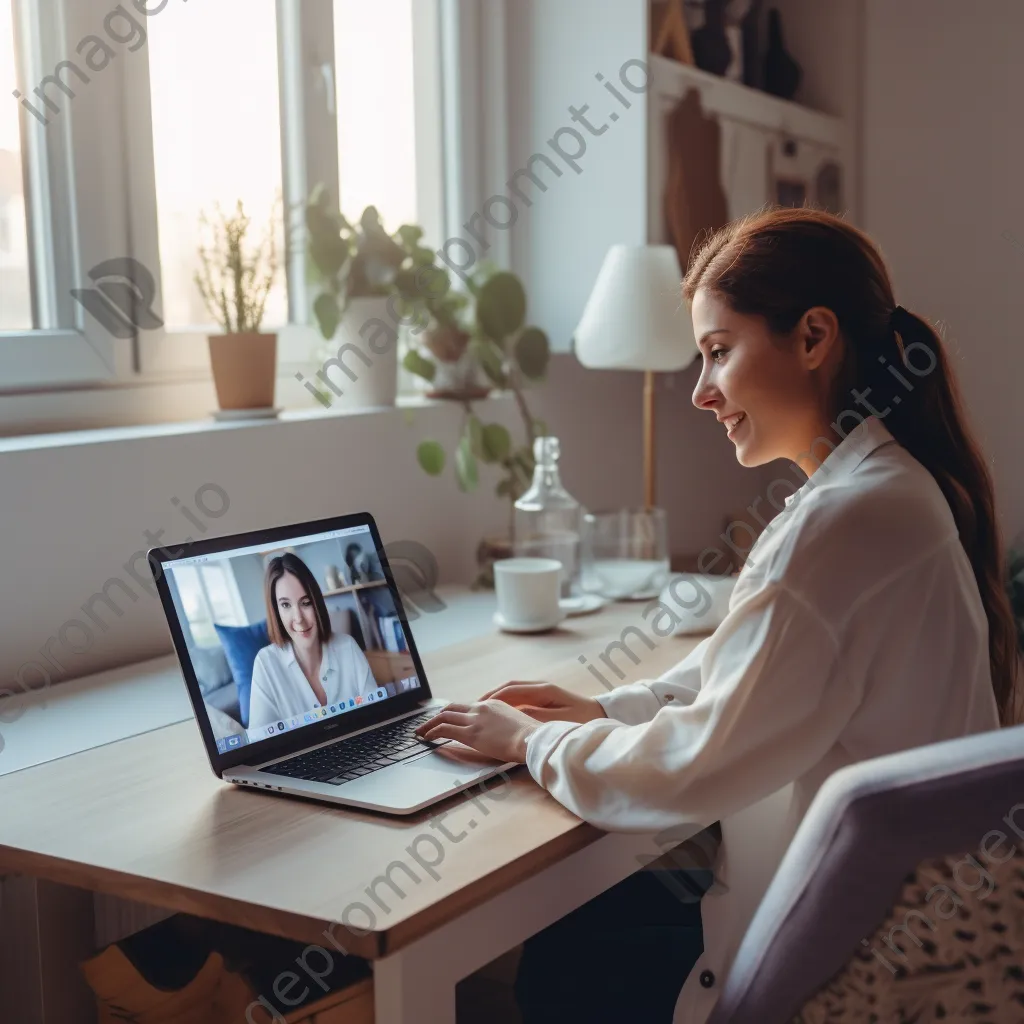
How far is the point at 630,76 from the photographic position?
98.1 inches

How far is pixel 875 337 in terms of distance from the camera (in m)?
1.20

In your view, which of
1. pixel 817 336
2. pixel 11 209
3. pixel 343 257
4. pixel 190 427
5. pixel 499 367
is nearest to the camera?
pixel 817 336

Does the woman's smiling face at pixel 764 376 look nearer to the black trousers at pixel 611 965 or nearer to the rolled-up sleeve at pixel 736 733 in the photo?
the rolled-up sleeve at pixel 736 733

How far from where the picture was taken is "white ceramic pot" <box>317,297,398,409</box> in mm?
2127

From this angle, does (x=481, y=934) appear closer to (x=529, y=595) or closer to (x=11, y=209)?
(x=529, y=595)

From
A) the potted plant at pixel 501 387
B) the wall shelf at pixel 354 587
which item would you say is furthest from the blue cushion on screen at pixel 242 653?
the potted plant at pixel 501 387

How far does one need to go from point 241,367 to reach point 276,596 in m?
0.67

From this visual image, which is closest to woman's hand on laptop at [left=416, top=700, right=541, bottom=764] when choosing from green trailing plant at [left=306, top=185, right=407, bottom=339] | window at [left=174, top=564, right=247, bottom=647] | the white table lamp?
window at [left=174, top=564, right=247, bottom=647]

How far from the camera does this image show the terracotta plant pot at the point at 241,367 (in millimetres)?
1887

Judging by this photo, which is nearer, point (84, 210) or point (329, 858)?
point (329, 858)

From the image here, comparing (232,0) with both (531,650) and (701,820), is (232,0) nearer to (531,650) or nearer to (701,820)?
(531,650)

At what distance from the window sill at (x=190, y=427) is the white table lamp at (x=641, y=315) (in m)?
0.25

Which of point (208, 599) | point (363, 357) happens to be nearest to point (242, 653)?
point (208, 599)

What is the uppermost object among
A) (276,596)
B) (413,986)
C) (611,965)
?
(276,596)
